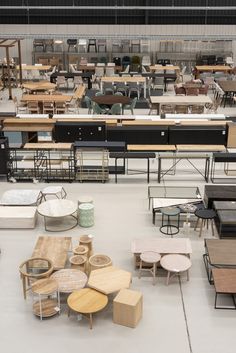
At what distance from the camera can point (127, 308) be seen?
7.97 m

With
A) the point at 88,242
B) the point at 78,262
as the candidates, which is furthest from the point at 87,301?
the point at 88,242

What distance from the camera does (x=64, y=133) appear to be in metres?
16.0

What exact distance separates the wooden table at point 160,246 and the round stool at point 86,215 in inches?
65.3

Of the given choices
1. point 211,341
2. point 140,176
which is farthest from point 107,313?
point 140,176

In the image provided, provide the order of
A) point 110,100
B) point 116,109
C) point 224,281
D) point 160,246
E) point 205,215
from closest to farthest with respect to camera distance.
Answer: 1. point 224,281
2. point 160,246
3. point 205,215
4. point 116,109
5. point 110,100

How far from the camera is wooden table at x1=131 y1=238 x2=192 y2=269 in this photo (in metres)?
9.65

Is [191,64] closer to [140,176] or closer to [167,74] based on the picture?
[167,74]

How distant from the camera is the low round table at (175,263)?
906cm

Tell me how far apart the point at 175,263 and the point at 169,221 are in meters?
2.43

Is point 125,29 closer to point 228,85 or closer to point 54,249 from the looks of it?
point 228,85

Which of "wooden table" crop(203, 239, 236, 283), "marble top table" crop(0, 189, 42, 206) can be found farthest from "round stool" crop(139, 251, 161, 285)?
"marble top table" crop(0, 189, 42, 206)

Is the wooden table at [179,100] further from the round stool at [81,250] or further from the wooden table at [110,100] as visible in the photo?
the round stool at [81,250]

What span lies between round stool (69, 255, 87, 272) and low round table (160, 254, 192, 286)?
1.49 meters

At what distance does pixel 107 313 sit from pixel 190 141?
8.57m
